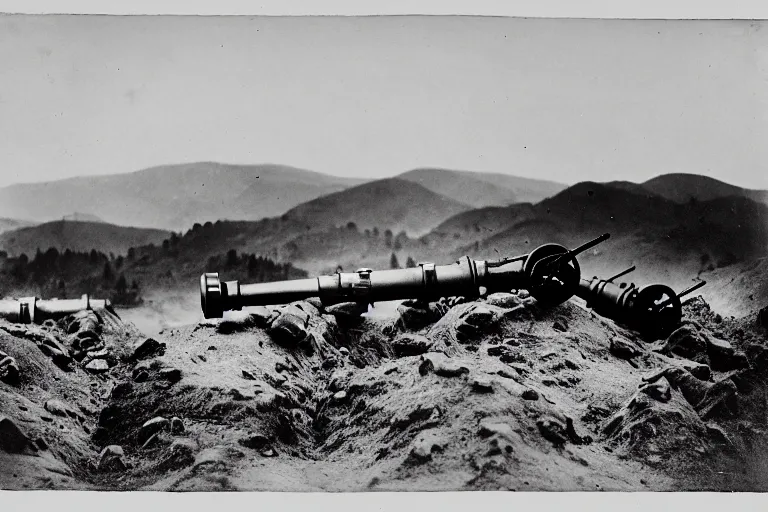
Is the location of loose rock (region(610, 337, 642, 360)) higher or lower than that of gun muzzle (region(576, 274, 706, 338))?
lower

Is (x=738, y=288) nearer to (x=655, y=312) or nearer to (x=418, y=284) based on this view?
(x=655, y=312)

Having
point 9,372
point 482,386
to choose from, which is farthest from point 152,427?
point 482,386

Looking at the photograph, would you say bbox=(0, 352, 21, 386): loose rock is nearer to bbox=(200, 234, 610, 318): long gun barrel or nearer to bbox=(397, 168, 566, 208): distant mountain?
bbox=(200, 234, 610, 318): long gun barrel

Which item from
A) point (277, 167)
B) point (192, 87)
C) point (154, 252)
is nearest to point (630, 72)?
point (277, 167)

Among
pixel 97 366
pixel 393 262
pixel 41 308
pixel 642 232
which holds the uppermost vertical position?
pixel 642 232

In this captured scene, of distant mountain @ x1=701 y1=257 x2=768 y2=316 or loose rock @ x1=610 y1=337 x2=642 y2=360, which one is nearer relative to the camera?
loose rock @ x1=610 y1=337 x2=642 y2=360

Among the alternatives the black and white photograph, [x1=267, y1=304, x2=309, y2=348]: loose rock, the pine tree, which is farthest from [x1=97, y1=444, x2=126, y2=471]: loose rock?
the pine tree
